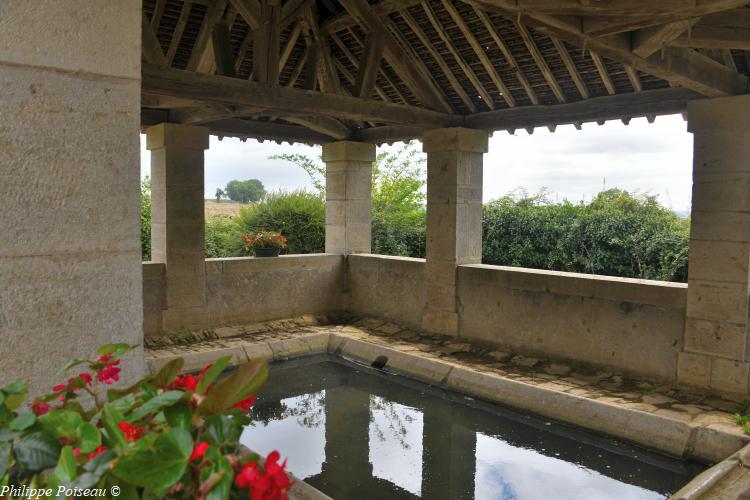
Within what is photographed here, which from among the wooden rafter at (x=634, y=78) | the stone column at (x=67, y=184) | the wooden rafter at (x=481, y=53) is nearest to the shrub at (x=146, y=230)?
the wooden rafter at (x=481, y=53)

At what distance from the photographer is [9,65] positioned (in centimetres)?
159

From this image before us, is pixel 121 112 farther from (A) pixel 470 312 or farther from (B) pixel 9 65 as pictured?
(A) pixel 470 312

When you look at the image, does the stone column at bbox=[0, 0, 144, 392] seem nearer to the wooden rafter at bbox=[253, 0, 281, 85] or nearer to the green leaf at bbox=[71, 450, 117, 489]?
the green leaf at bbox=[71, 450, 117, 489]

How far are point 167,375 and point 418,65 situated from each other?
6247mm

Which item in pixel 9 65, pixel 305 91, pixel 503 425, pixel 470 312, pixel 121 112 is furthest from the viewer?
pixel 470 312

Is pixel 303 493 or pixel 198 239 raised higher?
pixel 198 239

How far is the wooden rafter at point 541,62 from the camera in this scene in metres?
5.75

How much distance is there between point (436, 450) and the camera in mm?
4527

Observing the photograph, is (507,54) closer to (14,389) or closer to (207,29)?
(207,29)

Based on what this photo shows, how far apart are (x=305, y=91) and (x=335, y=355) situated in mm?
3224

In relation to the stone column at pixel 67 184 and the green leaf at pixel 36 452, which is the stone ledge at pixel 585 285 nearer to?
the stone column at pixel 67 184

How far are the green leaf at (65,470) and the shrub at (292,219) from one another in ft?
30.2

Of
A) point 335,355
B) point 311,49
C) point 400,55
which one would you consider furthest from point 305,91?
point 335,355

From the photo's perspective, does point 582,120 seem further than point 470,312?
No
